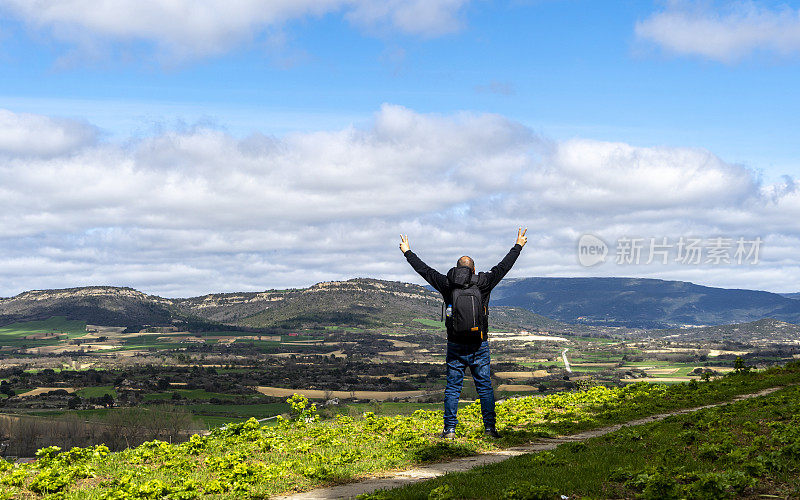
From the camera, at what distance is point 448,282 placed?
16625 mm

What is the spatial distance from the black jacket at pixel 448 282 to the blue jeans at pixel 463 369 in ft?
1.26

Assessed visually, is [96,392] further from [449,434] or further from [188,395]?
[449,434]

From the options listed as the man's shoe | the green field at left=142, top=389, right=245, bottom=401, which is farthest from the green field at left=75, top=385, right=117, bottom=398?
the man's shoe

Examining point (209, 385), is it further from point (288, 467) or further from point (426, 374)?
point (288, 467)

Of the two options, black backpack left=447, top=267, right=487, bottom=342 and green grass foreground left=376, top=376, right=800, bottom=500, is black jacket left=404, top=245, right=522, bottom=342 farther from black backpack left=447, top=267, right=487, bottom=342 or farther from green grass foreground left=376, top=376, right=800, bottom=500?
green grass foreground left=376, top=376, right=800, bottom=500

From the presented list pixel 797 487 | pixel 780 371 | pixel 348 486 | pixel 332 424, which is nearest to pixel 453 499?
pixel 348 486

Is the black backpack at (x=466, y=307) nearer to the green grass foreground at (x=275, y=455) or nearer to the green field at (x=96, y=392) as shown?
the green grass foreground at (x=275, y=455)

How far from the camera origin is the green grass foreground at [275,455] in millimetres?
13844

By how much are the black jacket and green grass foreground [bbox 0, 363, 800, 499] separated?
3403 mm

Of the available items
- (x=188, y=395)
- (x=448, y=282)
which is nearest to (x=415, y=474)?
(x=448, y=282)

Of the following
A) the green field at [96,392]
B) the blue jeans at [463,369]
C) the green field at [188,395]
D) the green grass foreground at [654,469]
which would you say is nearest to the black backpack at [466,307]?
the blue jeans at [463,369]

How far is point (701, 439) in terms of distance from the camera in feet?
52.3

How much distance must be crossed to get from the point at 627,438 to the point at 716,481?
609 centimetres

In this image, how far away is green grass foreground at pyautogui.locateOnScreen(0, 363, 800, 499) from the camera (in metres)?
13.8
